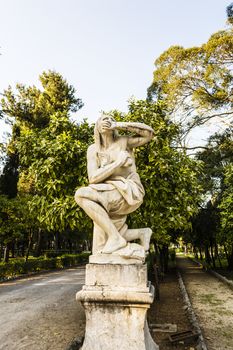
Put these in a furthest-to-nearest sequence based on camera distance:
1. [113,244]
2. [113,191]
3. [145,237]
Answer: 1. [145,237]
2. [113,191]
3. [113,244]

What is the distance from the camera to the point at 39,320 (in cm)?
818

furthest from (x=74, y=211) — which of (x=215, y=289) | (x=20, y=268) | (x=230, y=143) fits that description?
(x=20, y=268)

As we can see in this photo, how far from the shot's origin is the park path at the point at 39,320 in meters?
6.20

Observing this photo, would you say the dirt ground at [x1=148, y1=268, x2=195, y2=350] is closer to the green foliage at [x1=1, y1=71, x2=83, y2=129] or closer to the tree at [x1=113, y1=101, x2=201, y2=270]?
the tree at [x1=113, y1=101, x2=201, y2=270]

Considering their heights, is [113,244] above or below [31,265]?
above

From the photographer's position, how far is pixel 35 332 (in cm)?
700

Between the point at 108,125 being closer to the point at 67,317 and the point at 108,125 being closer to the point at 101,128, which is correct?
the point at 101,128

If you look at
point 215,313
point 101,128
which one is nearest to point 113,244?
point 101,128

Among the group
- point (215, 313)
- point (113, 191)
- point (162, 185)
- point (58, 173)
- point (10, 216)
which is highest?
point (10, 216)

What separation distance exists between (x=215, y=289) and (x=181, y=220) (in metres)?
8.46

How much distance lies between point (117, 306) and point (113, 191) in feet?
4.60

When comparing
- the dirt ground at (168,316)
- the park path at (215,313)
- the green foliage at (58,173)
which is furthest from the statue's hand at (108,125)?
the park path at (215,313)

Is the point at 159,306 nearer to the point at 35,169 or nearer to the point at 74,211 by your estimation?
the point at 74,211

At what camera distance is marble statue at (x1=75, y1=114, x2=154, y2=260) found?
388cm
